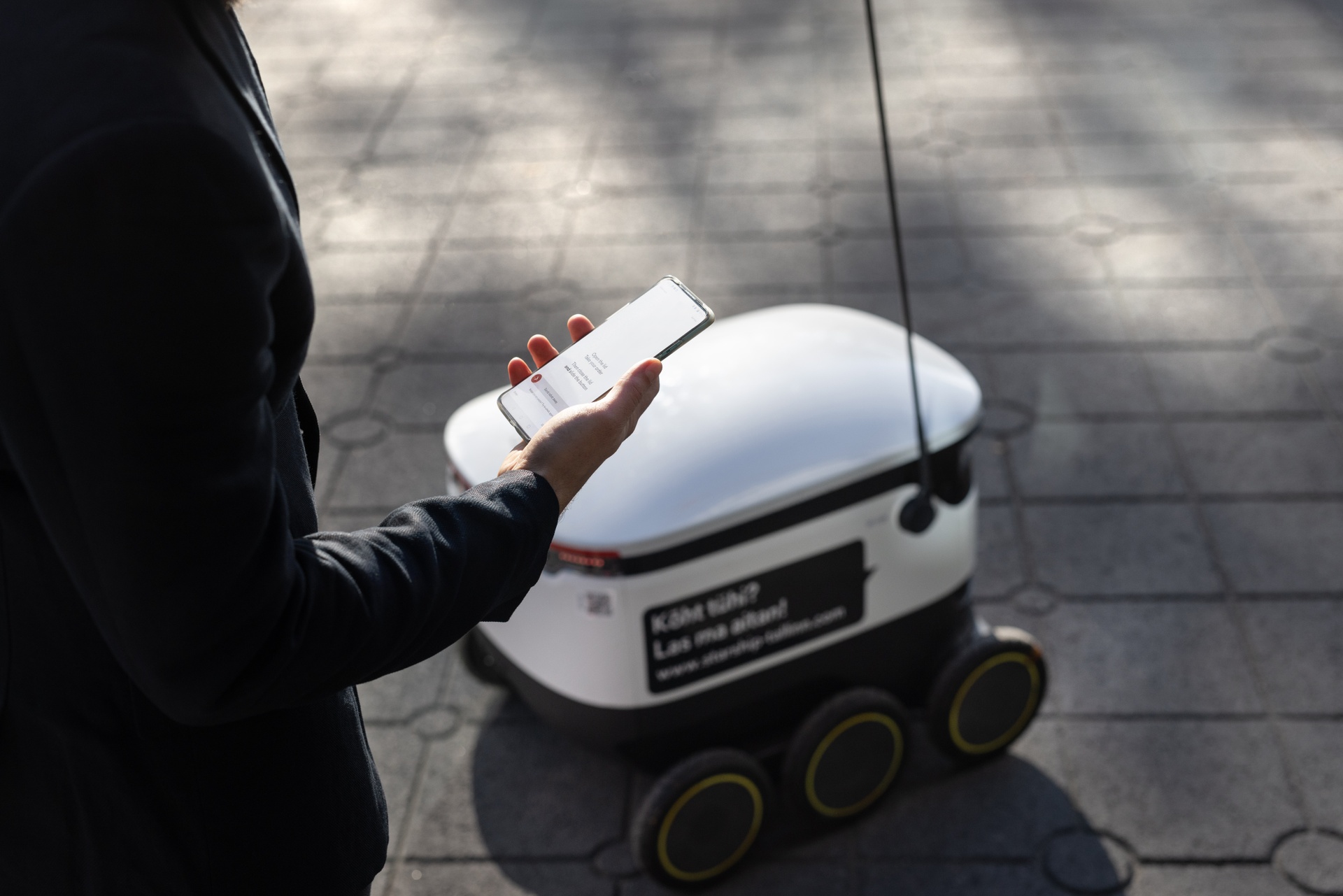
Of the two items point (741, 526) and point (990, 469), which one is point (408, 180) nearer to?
point (990, 469)

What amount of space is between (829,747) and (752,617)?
322 mm

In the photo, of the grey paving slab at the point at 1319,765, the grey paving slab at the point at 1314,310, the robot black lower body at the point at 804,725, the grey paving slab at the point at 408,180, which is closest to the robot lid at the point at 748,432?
the robot black lower body at the point at 804,725

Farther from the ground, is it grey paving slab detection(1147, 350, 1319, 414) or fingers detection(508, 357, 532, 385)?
fingers detection(508, 357, 532, 385)

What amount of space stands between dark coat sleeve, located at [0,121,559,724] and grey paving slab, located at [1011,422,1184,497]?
2.77 meters

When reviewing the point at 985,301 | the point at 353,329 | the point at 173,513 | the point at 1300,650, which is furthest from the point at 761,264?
the point at 173,513

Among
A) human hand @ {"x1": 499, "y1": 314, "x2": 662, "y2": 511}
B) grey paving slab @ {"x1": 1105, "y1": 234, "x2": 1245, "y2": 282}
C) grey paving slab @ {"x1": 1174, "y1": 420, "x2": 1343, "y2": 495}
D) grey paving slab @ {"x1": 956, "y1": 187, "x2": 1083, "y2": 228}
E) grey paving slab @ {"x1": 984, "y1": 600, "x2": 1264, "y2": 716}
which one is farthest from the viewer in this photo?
grey paving slab @ {"x1": 956, "y1": 187, "x2": 1083, "y2": 228}

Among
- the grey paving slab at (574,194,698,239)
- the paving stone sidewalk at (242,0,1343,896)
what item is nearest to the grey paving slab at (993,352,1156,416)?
the paving stone sidewalk at (242,0,1343,896)

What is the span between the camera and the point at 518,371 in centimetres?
157

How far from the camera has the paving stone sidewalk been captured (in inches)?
101

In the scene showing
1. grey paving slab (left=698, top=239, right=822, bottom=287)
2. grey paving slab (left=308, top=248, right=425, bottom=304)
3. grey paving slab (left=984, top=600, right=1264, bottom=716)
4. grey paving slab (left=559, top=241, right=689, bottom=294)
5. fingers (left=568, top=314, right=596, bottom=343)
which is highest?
fingers (left=568, top=314, right=596, bottom=343)

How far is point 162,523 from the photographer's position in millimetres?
855

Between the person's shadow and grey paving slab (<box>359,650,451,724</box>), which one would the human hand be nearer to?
the person's shadow

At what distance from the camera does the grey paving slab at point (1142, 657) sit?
277 centimetres

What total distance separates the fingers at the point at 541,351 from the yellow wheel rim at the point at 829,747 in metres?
1.05
